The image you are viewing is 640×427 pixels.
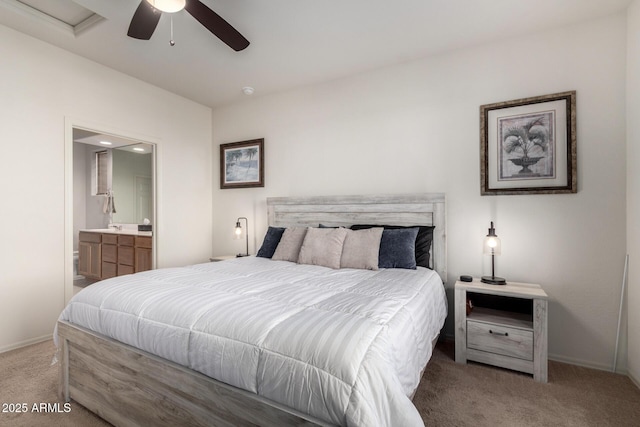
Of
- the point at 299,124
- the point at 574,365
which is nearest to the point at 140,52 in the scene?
the point at 299,124

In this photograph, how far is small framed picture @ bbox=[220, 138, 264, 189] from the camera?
13.2 feet

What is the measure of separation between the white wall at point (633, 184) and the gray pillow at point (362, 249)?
69.7 inches

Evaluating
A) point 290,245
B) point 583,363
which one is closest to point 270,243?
point 290,245

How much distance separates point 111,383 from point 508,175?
10.4ft

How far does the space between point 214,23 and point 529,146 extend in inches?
101

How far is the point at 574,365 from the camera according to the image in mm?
2396

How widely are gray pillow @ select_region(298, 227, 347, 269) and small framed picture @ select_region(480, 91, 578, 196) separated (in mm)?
1361

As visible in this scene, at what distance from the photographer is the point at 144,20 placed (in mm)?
1884

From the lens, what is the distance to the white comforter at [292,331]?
1024 mm

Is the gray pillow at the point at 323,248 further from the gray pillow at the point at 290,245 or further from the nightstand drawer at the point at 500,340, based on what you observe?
the nightstand drawer at the point at 500,340

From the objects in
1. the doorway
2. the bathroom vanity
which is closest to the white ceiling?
the bathroom vanity

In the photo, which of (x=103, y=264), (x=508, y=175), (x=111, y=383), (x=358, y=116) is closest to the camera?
(x=111, y=383)

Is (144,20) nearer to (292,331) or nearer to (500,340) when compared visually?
(292,331)

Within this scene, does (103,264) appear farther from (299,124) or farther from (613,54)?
(613,54)
